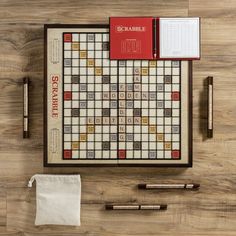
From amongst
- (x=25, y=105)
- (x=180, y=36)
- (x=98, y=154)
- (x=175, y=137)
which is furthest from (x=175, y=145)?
(x=25, y=105)

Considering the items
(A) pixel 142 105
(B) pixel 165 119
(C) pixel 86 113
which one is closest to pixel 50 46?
(C) pixel 86 113

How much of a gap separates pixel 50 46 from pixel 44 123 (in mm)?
323

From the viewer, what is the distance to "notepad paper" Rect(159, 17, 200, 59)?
5.95 feet

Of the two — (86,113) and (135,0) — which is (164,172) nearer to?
(86,113)

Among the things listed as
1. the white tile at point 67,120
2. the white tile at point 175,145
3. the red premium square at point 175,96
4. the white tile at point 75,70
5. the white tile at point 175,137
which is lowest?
the white tile at point 175,145

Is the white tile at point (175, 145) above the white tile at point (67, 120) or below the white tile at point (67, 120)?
below

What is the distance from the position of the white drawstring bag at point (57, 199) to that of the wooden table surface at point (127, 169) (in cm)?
4

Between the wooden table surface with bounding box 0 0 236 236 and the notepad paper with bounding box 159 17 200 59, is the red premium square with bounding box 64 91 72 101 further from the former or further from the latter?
A: the notepad paper with bounding box 159 17 200 59

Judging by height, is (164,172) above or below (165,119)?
below

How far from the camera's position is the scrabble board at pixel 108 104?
1.82 meters

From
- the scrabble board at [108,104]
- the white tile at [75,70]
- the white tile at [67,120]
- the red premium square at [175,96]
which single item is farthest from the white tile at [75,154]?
the red premium square at [175,96]

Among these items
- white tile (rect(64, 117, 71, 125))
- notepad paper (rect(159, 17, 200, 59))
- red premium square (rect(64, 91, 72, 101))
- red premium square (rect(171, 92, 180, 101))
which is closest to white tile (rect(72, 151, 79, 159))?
white tile (rect(64, 117, 71, 125))

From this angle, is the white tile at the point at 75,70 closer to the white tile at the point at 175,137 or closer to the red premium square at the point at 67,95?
the red premium square at the point at 67,95

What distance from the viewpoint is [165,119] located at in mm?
1825
